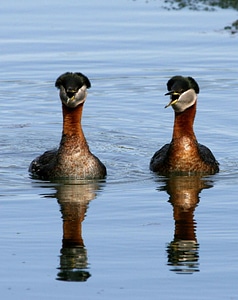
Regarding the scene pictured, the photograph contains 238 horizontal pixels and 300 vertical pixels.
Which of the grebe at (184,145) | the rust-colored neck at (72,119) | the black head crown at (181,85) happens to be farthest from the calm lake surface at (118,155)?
the black head crown at (181,85)

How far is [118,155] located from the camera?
19781 millimetres

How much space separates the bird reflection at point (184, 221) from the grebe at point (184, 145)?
0.86 feet

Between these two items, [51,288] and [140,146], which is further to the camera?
[140,146]

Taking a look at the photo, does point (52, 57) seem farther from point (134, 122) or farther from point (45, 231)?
point (45, 231)

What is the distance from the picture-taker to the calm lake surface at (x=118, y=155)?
12.2m

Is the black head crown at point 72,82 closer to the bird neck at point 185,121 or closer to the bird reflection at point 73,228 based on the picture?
the bird reflection at point 73,228

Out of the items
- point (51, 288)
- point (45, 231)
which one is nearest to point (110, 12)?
point (45, 231)

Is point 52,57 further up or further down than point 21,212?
further up

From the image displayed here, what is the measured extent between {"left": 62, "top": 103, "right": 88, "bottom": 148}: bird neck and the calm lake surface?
2.85 feet

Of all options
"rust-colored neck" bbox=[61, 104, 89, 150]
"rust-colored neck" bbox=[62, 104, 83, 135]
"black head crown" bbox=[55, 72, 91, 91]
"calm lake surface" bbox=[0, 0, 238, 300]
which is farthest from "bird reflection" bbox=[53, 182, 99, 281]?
"black head crown" bbox=[55, 72, 91, 91]

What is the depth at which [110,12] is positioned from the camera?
30797 millimetres

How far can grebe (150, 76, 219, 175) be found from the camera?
18.1m

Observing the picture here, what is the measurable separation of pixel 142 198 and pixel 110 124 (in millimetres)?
5853

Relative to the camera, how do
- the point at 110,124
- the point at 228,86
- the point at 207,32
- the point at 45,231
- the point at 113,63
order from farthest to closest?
the point at 207,32
the point at 113,63
the point at 228,86
the point at 110,124
the point at 45,231
